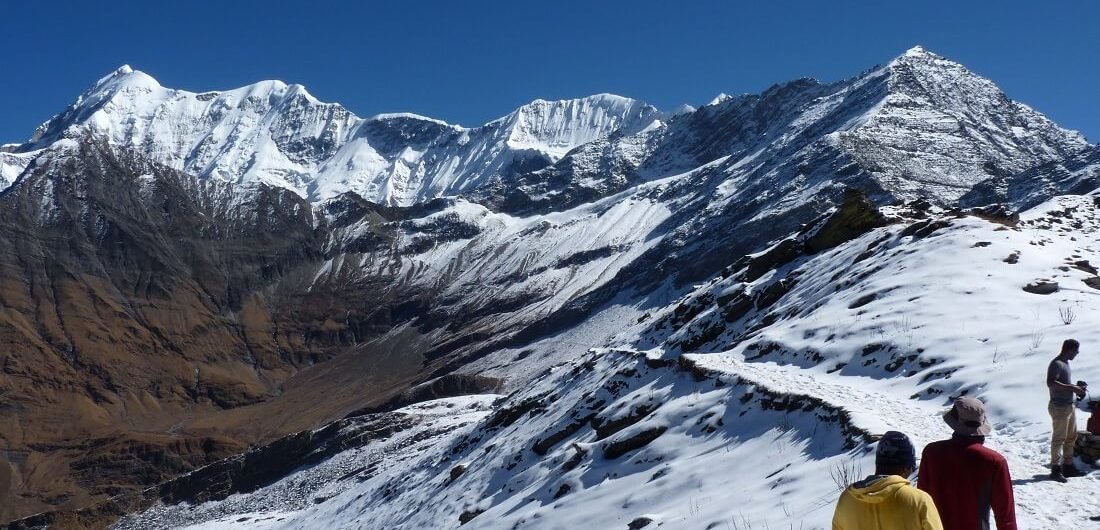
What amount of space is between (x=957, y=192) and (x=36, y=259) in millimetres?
188857

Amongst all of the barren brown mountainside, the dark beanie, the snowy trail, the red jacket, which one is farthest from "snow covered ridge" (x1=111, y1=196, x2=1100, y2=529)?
the barren brown mountainside

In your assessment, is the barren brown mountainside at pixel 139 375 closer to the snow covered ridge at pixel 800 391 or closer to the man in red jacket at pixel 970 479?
the snow covered ridge at pixel 800 391

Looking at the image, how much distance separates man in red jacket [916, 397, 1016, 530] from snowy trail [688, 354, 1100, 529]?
2962 mm

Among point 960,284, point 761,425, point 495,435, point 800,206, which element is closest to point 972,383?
point 761,425

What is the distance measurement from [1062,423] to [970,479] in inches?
190

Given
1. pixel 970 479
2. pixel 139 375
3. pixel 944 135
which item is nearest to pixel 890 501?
pixel 970 479

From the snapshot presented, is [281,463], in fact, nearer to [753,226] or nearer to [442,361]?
[442,361]

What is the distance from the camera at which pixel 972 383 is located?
15852 millimetres

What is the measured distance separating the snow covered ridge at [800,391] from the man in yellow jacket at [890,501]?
4312 mm

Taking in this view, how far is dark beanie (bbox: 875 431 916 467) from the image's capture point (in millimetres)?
6180

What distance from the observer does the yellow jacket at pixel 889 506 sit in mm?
5969

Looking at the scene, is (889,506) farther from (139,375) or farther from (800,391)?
(139,375)

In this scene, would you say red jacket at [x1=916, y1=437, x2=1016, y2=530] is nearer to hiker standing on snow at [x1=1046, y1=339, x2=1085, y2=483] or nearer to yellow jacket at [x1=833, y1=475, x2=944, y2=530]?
yellow jacket at [x1=833, y1=475, x2=944, y2=530]

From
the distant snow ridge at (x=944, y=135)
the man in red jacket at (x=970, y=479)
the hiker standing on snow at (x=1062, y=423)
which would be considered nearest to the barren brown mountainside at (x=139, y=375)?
the distant snow ridge at (x=944, y=135)
